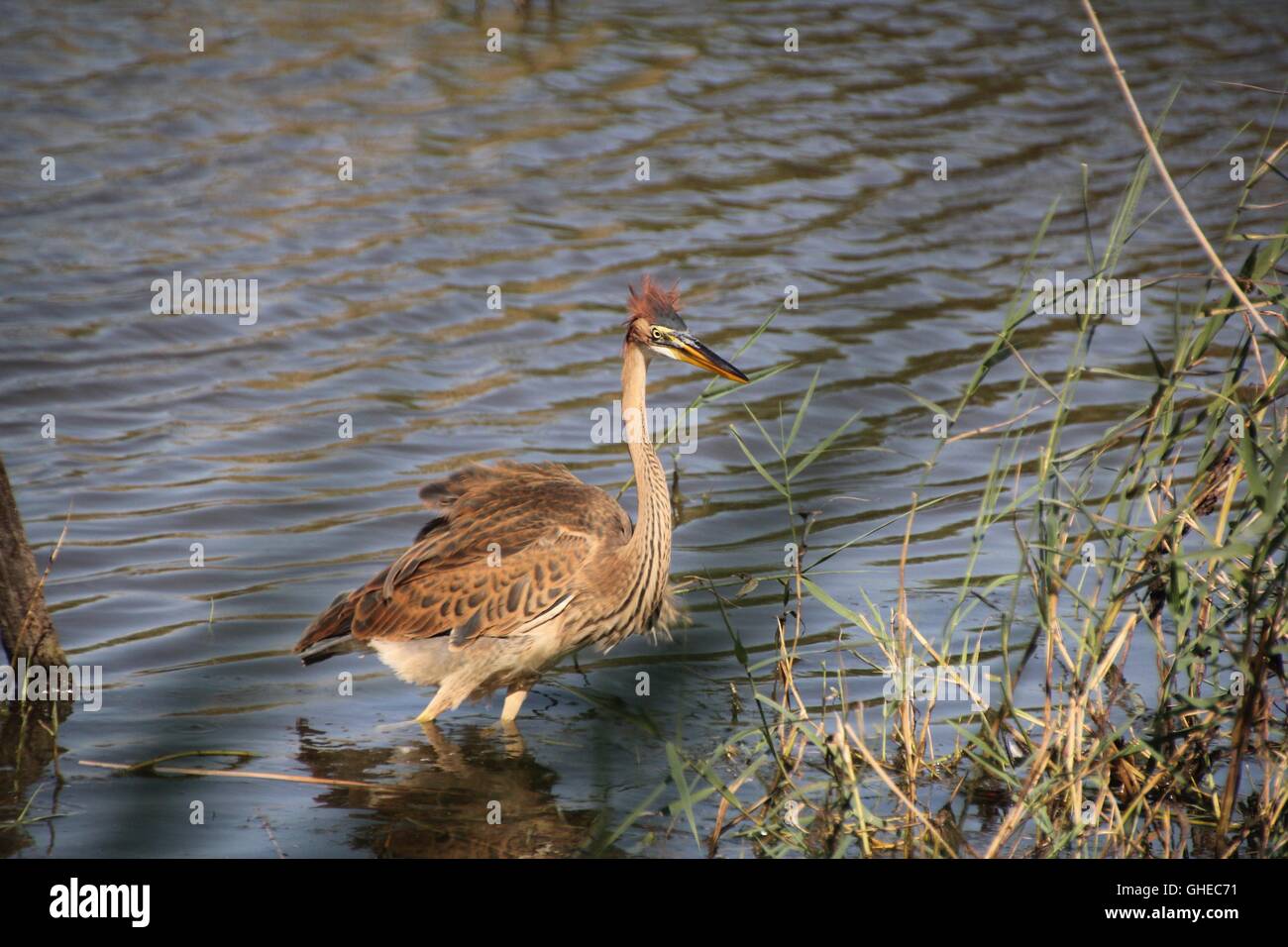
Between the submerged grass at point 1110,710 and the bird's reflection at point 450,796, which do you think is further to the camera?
the bird's reflection at point 450,796

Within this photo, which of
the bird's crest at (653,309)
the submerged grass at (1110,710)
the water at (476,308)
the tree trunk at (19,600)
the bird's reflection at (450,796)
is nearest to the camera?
the submerged grass at (1110,710)

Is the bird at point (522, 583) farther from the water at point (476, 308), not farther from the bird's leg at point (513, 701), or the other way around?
the water at point (476, 308)

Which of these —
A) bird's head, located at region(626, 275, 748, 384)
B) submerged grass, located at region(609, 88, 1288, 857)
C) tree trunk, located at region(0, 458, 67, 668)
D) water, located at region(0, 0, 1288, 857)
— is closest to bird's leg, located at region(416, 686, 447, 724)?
water, located at region(0, 0, 1288, 857)

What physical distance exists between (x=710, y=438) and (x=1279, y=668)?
→ 508cm

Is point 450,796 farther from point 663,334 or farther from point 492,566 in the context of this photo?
point 663,334

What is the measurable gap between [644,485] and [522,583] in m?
0.67

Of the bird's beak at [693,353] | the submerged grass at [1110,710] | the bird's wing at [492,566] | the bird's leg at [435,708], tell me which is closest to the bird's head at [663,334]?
the bird's beak at [693,353]

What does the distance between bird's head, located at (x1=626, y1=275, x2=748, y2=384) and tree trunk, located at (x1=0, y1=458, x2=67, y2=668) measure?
2.54m

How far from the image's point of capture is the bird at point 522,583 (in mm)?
6531

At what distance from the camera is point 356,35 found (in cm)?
1589

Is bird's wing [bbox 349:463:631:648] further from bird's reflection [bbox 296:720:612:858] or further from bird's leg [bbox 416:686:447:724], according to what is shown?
bird's reflection [bbox 296:720:612:858]

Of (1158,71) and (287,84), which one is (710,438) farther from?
(1158,71)

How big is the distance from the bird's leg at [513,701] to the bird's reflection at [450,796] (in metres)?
0.06
